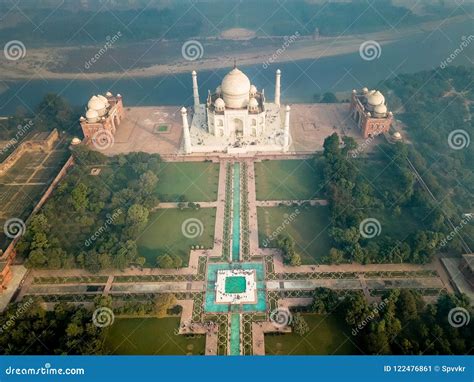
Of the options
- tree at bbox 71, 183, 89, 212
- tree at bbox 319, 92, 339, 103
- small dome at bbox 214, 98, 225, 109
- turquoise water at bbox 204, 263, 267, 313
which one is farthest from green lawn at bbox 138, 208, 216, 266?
tree at bbox 319, 92, 339, 103

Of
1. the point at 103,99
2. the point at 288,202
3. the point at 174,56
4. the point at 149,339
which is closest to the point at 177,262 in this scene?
the point at 149,339

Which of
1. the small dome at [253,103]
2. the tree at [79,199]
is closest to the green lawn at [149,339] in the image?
the tree at [79,199]

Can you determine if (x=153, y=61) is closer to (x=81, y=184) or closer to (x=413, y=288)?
(x=81, y=184)

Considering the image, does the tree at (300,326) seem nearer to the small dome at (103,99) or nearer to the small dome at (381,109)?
the small dome at (381,109)

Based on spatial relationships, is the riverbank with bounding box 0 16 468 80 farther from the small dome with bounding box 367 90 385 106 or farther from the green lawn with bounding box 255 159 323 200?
the green lawn with bounding box 255 159 323 200

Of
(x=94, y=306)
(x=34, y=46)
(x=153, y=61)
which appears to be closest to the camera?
(x=94, y=306)

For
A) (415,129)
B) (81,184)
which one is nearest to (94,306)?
(81,184)
